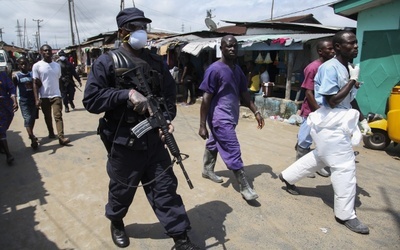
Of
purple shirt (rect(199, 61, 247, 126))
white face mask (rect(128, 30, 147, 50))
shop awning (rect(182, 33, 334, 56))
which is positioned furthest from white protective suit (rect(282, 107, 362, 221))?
shop awning (rect(182, 33, 334, 56))

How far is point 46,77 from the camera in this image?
16.9 feet

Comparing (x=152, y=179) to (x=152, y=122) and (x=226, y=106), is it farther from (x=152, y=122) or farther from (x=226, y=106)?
(x=226, y=106)

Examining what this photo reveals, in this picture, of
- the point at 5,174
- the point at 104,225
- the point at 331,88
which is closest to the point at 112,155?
the point at 104,225

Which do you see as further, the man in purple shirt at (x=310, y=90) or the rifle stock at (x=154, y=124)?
the man in purple shirt at (x=310, y=90)

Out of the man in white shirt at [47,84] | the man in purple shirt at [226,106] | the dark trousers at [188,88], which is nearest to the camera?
the man in purple shirt at [226,106]

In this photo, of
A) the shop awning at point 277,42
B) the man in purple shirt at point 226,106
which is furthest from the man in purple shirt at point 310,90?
the shop awning at point 277,42

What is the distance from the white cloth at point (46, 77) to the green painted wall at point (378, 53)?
6555mm

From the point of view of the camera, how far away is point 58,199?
3.35m

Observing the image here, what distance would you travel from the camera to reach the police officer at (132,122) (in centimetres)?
208

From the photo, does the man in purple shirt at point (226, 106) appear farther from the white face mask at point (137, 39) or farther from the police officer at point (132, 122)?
the white face mask at point (137, 39)

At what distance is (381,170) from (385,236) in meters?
1.99

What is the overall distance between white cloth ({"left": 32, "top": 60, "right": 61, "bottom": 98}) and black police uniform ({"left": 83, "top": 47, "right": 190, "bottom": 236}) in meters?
3.55

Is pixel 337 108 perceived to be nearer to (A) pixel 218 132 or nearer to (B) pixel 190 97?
(A) pixel 218 132

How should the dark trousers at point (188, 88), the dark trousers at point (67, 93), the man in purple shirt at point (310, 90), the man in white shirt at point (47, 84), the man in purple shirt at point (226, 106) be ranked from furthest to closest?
the dark trousers at point (188, 88) < the dark trousers at point (67, 93) < the man in white shirt at point (47, 84) < the man in purple shirt at point (310, 90) < the man in purple shirt at point (226, 106)
